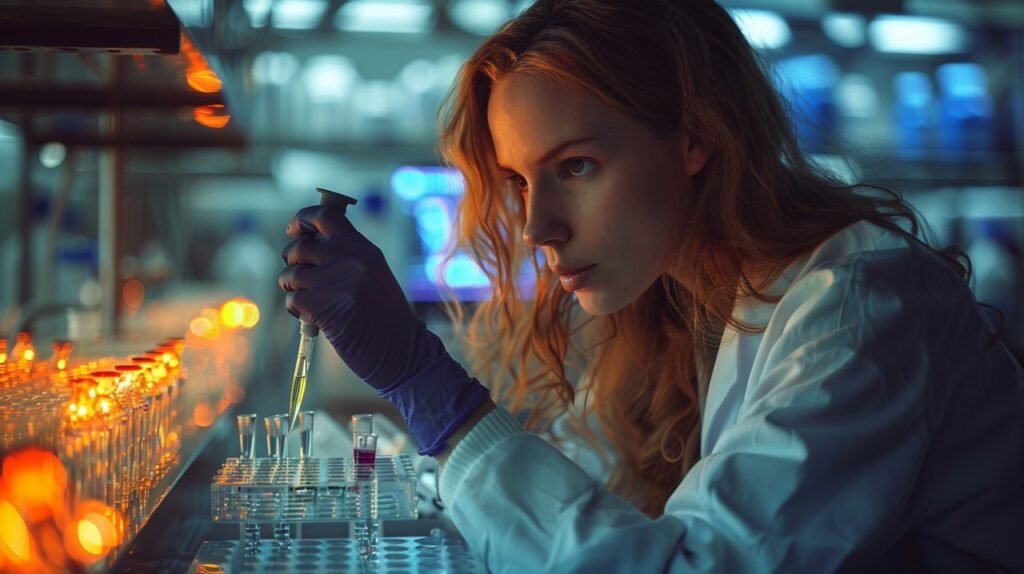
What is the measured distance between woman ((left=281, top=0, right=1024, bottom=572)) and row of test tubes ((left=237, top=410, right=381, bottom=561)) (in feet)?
0.21

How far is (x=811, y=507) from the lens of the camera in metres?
0.92

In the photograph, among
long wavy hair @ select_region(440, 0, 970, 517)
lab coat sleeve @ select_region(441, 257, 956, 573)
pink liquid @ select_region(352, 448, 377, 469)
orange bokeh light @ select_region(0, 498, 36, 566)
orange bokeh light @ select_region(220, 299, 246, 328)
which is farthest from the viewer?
orange bokeh light @ select_region(220, 299, 246, 328)

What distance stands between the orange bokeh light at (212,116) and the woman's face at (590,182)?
57 centimetres

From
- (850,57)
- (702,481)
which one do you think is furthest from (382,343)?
(850,57)

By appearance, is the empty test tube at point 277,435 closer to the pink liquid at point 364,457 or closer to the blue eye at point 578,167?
the pink liquid at point 364,457

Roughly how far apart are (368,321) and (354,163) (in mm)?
2771

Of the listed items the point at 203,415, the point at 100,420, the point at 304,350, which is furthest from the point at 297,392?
the point at 203,415

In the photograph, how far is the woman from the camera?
94cm

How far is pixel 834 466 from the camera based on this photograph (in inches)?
36.8

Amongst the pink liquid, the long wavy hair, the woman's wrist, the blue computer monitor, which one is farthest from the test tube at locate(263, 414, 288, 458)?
the blue computer monitor

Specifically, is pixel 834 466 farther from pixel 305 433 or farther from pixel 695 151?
pixel 305 433

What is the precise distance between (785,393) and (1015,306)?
298 cm

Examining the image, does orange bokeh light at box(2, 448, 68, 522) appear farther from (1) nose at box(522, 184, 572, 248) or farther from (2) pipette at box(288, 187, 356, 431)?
(1) nose at box(522, 184, 572, 248)

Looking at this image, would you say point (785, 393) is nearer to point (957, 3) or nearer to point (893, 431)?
point (893, 431)
